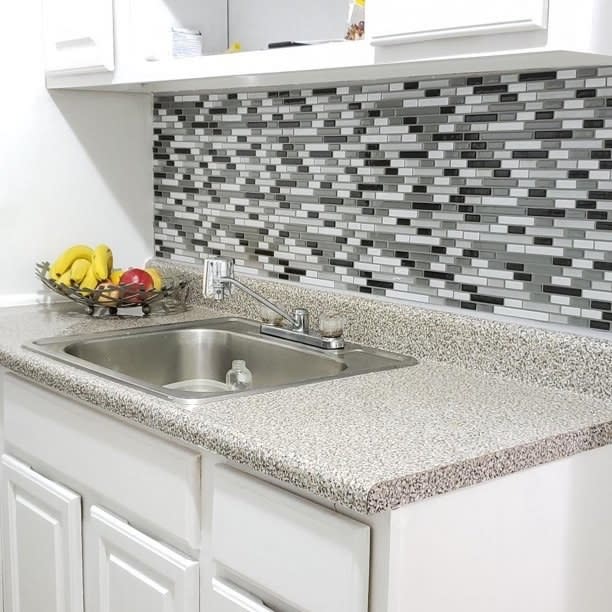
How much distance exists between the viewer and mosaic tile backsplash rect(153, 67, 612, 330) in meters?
1.58

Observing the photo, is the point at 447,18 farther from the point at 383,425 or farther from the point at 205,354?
the point at 205,354

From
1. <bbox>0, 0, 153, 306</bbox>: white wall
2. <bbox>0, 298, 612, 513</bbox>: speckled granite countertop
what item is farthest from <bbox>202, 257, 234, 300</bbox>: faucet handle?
<bbox>0, 0, 153, 306</bbox>: white wall

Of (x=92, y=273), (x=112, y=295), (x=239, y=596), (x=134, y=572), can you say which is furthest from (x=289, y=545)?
(x=92, y=273)

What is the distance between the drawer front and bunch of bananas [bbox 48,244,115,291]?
43cm

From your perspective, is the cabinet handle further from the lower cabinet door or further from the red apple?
the red apple

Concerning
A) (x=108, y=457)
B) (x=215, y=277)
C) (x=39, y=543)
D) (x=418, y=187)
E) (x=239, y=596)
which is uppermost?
(x=418, y=187)

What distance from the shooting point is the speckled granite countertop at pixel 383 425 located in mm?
1170

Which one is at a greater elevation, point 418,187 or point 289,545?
point 418,187

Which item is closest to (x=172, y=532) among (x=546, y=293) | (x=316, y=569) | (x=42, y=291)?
(x=316, y=569)

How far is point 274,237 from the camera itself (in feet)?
7.33

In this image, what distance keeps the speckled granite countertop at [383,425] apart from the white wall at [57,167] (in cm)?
67

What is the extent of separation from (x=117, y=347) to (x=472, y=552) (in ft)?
3.33

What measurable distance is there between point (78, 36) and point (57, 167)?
0.38 metres

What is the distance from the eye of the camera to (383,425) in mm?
1356
